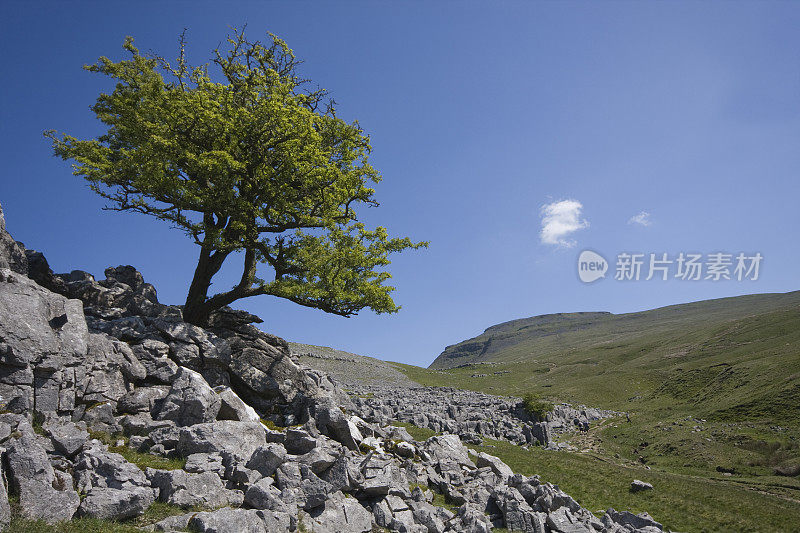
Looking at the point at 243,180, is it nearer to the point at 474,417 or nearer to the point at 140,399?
the point at 140,399

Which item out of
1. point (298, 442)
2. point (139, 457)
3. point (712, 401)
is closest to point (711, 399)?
point (712, 401)

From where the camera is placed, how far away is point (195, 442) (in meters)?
15.5

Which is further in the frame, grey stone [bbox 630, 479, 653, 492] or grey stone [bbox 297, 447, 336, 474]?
grey stone [bbox 630, 479, 653, 492]

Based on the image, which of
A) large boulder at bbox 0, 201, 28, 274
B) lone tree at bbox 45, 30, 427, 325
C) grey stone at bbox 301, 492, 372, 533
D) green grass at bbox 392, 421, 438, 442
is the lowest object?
green grass at bbox 392, 421, 438, 442

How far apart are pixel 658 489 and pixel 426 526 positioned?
2773 centimetres

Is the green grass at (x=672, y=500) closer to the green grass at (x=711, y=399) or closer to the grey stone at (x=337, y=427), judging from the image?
the green grass at (x=711, y=399)

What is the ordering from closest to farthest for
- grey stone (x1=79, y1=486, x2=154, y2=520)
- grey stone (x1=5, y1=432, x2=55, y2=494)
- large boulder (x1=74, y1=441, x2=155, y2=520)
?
grey stone (x1=5, y1=432, x2=55, y2=494) → grey stone (x1=79, y1=486, x2=154, y2=520) → large boulder (x1=74, y1=441, x2=155, y2=520)

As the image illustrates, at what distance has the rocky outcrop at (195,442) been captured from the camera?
11.8 m

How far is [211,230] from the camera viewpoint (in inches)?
1032

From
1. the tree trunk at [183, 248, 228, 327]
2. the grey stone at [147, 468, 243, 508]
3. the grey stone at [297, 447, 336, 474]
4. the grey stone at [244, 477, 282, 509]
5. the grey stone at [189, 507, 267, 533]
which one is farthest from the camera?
the tree trunk at [183, 248, 228, 327]

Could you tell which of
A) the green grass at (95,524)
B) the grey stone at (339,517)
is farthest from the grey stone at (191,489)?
the grey stone at (339,517)

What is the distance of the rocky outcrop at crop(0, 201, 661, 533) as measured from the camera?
11.8m

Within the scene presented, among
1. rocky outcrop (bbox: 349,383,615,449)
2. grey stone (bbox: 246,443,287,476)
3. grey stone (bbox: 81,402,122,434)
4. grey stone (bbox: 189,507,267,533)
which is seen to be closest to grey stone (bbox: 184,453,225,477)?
grey stone (bbox: 246,443,287,476)

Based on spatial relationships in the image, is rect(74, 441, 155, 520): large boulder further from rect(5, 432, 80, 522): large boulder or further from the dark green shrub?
the dark green shrub
